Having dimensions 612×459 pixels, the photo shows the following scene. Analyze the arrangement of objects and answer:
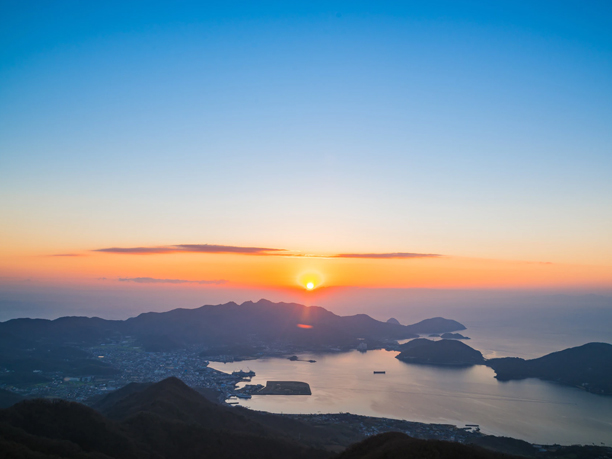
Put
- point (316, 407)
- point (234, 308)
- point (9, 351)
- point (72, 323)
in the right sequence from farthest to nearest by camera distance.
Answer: point (234, 308)
point (72, 323)
point (9, 351)
point (316, 407)

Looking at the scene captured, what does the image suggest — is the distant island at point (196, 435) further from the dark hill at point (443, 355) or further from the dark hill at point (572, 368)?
the dark hill at point (443, 355)

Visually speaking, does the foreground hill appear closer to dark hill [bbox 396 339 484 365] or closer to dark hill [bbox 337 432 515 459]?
dark hill [bbox 396 339 484 365]

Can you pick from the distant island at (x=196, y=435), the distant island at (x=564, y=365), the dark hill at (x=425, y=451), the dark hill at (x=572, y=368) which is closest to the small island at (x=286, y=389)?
the distant island at (x=196, y=435)

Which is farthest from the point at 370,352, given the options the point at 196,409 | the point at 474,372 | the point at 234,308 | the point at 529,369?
the point at 196,409

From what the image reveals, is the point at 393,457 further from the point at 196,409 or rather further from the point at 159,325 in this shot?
the point at 159,325

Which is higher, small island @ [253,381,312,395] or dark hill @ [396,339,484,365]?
dark hill @ [396,339,484,365]

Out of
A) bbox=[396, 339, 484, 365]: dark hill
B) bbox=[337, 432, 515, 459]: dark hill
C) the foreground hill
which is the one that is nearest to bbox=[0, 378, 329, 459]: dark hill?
bbox=[337, 432, 515, 459]: dark hill
